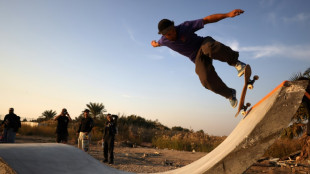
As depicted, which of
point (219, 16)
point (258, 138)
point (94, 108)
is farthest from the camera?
point (94, 108)

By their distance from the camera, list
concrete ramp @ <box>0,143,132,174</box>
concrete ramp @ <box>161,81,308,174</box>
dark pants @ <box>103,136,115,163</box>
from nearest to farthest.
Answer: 1. concrete ramp @ <box>161,81,308,174</box>
2. concrete ramp @ <box>0,143,132,174</box>
3. dark pants @ <box>103,136,115,163</box>

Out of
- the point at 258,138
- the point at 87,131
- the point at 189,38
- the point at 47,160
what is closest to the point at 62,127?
the point at 87,131

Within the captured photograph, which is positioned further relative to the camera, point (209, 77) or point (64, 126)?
point (64, 126)

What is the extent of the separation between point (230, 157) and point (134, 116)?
2917 cm

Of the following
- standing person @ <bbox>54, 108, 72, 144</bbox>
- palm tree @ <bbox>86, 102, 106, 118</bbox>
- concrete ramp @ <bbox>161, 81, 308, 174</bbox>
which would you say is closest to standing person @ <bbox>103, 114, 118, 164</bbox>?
standing person @ <bbox>54, 108, 72, 144</bbox>

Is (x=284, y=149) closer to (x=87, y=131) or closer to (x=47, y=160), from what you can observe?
(x=87, y=131)

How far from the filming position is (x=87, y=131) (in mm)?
9125

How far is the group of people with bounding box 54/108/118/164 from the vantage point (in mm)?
8570

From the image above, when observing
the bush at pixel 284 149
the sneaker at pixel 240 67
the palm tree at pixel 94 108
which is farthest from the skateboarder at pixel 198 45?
the palm tree at pixel 94 108

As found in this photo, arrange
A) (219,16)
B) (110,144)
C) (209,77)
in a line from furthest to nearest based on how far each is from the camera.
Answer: (110,144) < (209,77) < (219,16)

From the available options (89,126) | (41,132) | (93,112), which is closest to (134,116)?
(93,112)

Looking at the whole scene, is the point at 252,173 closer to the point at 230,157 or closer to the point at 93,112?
the point at 230,157

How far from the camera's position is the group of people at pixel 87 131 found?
8.57 meters

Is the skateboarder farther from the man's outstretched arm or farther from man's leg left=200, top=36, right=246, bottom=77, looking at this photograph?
man's leg left=200, top=36, right=246, bottom=77
